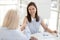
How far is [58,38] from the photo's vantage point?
212cm

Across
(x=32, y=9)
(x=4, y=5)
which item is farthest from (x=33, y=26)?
(x=4, y=5)

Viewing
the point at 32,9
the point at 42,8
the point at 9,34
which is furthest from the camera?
the point at 42,8

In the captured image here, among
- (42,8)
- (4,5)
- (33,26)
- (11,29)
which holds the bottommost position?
(33,26)

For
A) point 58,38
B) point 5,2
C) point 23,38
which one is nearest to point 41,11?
point 5,2

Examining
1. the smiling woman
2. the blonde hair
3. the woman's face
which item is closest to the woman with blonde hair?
the blonde hair

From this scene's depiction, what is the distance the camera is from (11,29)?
1539mm

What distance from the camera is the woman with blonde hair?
1500 mm

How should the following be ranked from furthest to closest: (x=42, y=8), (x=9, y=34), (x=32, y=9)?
(x=42, y=8) → (x=32, y=9) → (x=9, y=34)

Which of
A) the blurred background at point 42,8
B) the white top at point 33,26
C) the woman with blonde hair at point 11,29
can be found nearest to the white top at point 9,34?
the woman with blonde hair at point 11,29

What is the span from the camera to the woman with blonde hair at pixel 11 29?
4.92ft

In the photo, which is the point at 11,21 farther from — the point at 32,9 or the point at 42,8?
the point at 42,8

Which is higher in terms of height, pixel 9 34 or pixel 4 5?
pixel 4 5

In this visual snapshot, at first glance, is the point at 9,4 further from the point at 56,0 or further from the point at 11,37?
the point at 11,37

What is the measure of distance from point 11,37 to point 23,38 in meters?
0.15
